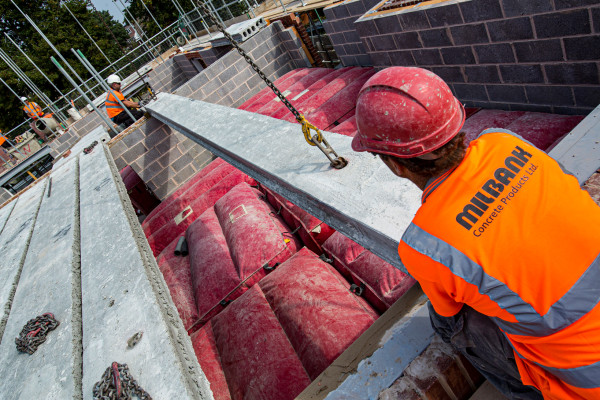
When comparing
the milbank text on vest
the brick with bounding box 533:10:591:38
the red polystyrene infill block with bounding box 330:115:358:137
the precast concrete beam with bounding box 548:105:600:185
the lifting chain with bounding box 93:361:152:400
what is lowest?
the red polystyrene infill block with bounding box 330:115:358:137

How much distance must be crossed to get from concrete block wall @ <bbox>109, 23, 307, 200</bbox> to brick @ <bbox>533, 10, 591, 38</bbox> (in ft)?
22.5

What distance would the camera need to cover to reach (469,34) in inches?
174

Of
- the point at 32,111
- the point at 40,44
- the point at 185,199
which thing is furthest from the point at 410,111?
the point at 40,44

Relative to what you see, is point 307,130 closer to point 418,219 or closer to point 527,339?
point 418,219

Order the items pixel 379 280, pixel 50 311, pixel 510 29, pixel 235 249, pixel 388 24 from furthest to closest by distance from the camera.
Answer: pixel 388 24
pixel 235 249
pixel 510 29
pixel 379 280
pixel 50 311

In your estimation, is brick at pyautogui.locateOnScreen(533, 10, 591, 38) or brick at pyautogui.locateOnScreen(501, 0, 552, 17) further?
brick at pyautogui.locateOnScreen(501, 0, 552, 17)

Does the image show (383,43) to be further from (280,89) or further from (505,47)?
(280,89)

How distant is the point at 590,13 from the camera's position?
3.37m

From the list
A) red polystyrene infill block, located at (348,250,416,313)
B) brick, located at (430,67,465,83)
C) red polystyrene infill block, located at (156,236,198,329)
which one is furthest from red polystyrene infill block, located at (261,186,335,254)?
brick, located at (430,67,465,83)

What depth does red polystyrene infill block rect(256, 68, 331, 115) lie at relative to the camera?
748 cm

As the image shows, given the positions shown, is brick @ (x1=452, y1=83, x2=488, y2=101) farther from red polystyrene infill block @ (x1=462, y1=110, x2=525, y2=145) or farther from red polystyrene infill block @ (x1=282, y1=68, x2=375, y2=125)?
red polystyrene infill block @ (x1=282, y1=68, x2=375, y2=125)

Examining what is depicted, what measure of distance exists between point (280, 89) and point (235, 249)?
501 cm

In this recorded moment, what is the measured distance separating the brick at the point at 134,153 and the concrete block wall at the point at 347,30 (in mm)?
4852

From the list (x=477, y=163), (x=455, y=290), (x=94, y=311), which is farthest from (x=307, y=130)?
(x=94, y=311)
